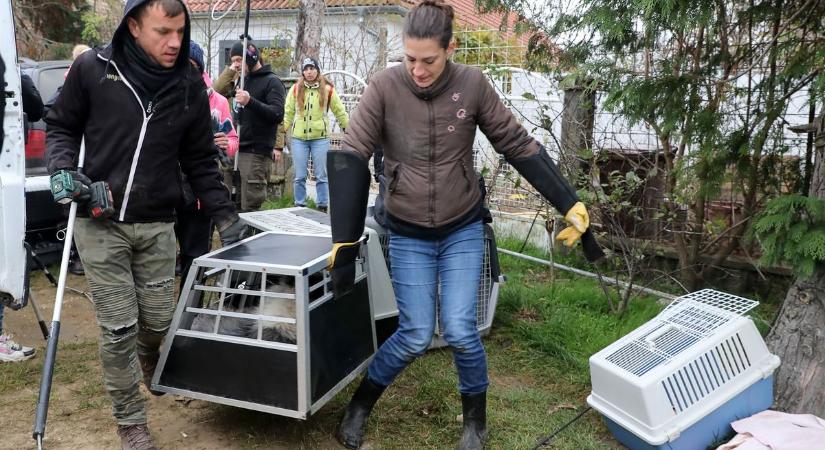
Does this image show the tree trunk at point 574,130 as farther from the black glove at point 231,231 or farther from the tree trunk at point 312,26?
the tree trunk at point 312,26

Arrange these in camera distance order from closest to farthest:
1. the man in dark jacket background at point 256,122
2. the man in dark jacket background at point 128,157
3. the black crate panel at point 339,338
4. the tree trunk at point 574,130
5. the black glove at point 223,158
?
the man in dark jacket background at point 128,157 → the black crate panel at point 339,338 → the black glove at point 223,158 → the tree trunk at point 574,130 → the man in dark jacket background at point 256,122

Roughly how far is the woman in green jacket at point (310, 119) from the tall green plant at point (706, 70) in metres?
3.21

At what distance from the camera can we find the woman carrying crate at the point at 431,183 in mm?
2709

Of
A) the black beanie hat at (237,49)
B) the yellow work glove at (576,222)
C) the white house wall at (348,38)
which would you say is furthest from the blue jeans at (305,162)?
the yellow work glove at (576,222)

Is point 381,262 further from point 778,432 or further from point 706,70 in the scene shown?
point 706,70

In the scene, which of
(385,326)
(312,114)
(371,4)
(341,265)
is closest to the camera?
(341,265)

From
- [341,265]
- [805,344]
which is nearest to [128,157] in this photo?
[341,265]

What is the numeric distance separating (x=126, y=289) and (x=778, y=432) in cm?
273

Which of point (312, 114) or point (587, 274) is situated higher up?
point (312, 114)

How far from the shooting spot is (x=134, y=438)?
286 centimetres

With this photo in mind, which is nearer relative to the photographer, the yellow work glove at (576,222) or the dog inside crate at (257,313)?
the yellow work glove at (576,222)

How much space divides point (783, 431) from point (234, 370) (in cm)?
228

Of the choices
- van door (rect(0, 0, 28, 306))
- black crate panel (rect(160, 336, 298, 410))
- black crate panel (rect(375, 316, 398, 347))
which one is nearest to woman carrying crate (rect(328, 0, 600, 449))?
black crate panel (rect(160, 336, 298, 410))

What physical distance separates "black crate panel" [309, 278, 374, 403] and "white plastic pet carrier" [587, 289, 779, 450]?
3.58 ft
